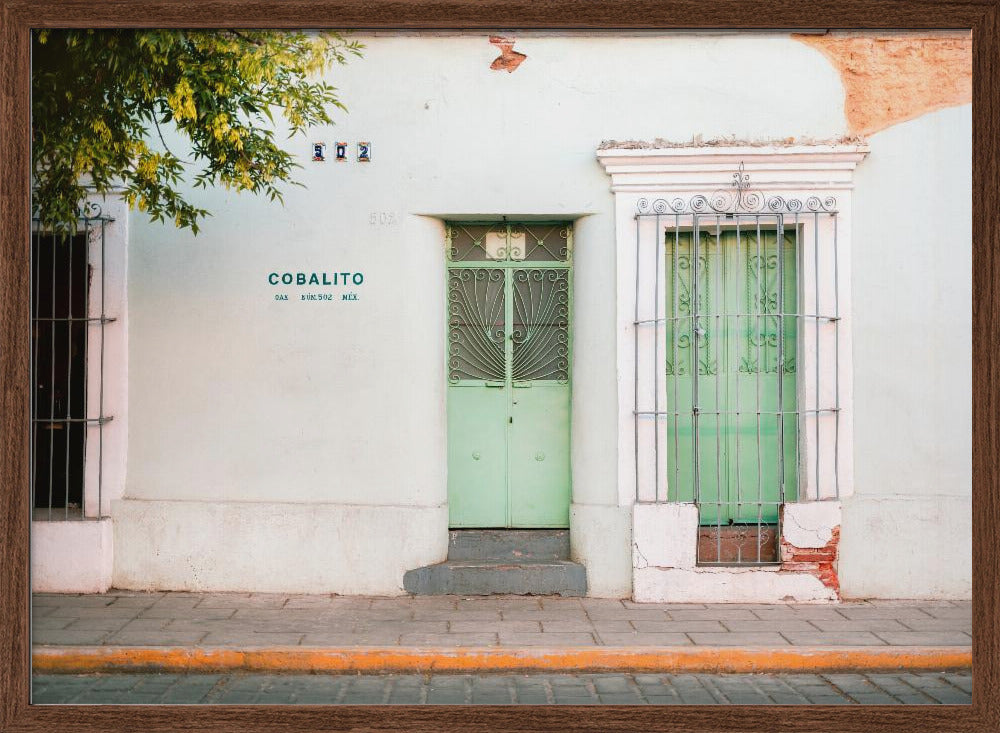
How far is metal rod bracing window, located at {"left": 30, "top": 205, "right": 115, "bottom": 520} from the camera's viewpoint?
768 centimetres

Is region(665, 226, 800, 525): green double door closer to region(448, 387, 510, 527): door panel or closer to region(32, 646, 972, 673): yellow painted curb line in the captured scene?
region(448, 387, 510, 527): door panel

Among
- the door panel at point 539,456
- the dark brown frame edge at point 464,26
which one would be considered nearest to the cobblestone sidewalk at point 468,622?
the door panel at point 539,456

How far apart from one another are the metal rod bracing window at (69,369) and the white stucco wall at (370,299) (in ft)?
0.83

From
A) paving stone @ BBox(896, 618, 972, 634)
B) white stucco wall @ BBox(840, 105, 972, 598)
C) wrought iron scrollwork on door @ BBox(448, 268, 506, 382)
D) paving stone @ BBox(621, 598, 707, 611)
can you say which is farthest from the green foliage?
paving stone @ BBox(896, 618, 972, 634)

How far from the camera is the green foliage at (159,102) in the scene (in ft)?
19.1

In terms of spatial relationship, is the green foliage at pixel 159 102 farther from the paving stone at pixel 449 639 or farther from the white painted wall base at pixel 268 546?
the paving stone at pixel 449 639

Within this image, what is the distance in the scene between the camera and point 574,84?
7.68 m

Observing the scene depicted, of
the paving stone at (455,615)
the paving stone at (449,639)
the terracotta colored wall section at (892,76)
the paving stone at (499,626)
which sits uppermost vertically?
the terracotta colored wall section at (892,76)

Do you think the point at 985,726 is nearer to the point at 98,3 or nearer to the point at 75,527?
the point at 98,3

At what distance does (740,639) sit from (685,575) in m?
1.06

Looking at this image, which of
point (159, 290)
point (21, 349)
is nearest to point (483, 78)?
point (159, 290)

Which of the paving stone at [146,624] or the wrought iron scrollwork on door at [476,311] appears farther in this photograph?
the wrought iron scrollwork on door at [476,311]

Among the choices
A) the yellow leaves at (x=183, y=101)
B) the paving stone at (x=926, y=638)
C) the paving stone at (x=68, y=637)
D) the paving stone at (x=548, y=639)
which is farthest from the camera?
the paving stone at (x=926, y=638)

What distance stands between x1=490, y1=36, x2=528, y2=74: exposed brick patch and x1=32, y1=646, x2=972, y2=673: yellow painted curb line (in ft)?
13.5
